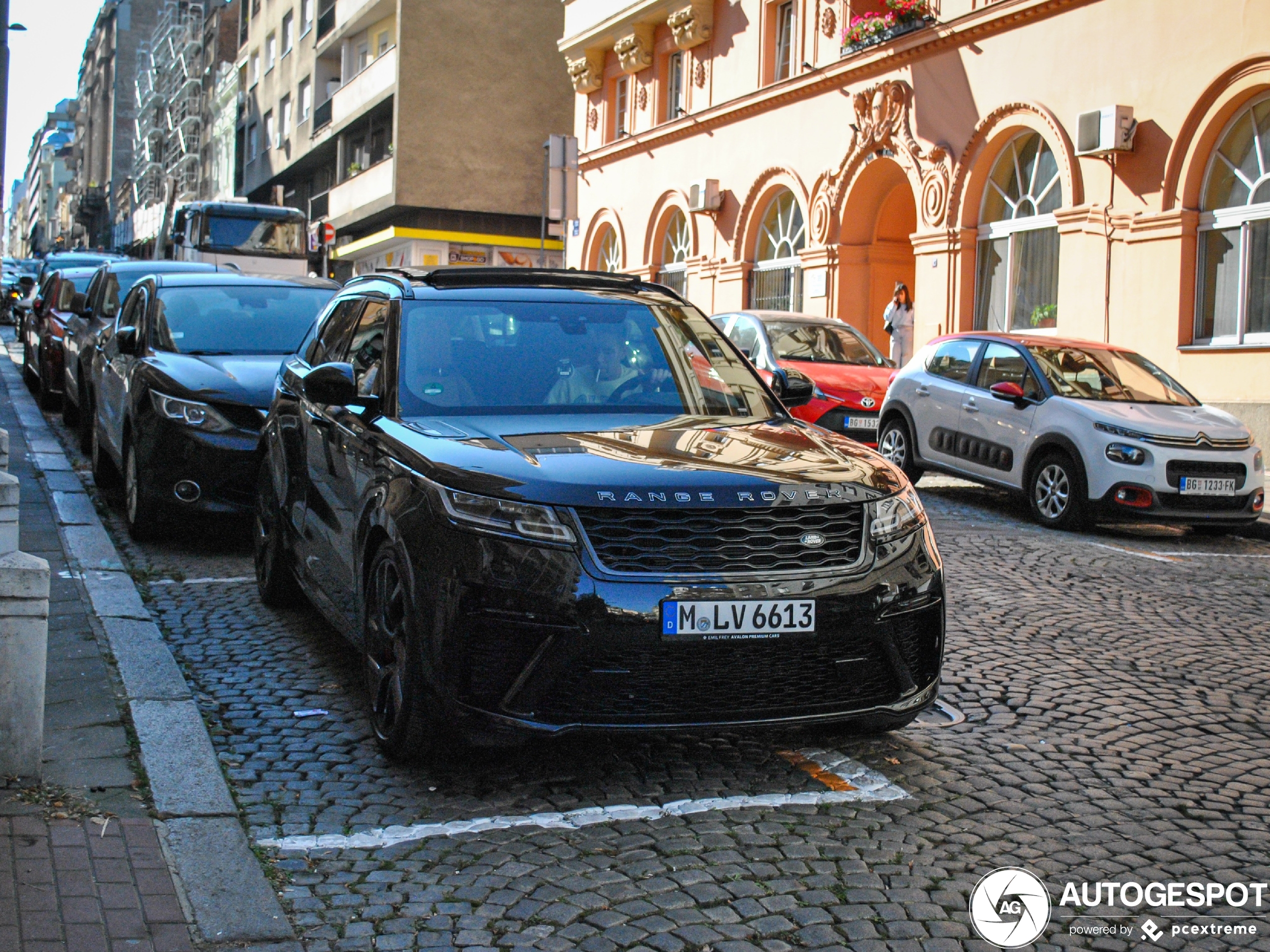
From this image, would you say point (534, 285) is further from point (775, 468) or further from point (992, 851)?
point (992, 851)

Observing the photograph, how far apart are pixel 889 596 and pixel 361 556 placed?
181 cm

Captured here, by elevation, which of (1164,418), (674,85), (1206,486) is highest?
(674,85)

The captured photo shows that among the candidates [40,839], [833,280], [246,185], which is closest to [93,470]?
[40,839]

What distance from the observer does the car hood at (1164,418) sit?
1123 centimetres

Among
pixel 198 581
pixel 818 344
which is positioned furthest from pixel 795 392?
pixel 818 344

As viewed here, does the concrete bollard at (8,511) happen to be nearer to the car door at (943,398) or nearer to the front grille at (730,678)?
the front grille at (730,678)

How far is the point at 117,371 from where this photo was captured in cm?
1005

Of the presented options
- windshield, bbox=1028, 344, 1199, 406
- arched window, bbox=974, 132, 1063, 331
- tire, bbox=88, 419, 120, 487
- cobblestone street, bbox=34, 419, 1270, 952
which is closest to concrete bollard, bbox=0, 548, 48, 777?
cobblestone street, bbox=34, 419, 1270, 952

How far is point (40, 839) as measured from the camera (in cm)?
376

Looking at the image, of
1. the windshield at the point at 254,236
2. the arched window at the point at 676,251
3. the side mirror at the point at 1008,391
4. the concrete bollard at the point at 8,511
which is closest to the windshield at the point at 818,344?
the side mirror at the point at 1008,391

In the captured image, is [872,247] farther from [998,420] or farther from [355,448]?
[355,448]

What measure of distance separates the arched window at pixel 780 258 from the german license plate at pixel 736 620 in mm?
21097

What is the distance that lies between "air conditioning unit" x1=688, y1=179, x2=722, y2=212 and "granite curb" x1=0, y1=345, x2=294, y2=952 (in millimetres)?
20658

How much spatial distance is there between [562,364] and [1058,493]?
7.08m
